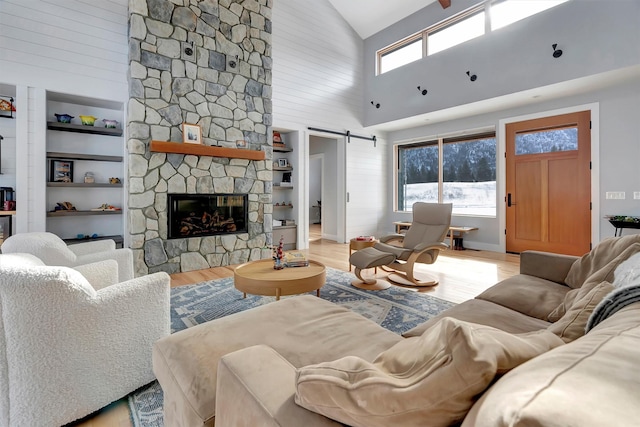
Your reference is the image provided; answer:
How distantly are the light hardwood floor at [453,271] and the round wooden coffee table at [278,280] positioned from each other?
1.12 m

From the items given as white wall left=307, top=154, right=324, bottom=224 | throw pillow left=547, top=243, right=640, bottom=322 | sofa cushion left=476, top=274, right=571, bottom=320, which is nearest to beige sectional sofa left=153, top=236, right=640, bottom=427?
throw pillow left=547, top=243, right=640, bottom=322

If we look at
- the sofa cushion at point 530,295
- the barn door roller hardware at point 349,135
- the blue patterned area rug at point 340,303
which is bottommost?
the blue patterned area rug at point 340,303

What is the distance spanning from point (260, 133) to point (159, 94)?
1.54 meters

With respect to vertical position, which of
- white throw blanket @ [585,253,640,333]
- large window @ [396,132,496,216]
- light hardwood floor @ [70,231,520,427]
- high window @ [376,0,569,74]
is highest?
high window @ [376,0,569,74]

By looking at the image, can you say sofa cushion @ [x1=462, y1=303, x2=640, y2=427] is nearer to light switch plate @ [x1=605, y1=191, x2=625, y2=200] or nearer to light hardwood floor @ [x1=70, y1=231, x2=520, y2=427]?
light hardwood floor @ [x1=70, y1=231, x2=520, y2=427]

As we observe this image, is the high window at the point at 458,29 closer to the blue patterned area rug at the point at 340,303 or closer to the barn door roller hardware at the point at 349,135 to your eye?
the barn door roller hardware at the point at 349,135

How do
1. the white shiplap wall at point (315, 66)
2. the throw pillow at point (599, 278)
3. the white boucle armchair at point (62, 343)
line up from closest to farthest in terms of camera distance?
the white boucle armchair at point (62, 343) → the throw pillow at point (599, 278) → the white shiplap wall at point (315, 66)

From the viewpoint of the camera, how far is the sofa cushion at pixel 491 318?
1498mm

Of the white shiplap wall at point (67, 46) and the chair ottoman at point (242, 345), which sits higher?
the white shiplap wall at point (67, 46)

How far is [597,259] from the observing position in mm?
1985

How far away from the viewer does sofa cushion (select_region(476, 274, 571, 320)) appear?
5.83 feet

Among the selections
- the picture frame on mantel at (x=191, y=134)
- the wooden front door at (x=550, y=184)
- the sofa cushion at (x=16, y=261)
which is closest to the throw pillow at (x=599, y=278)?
the sofa cushion at (x=16, y=261)

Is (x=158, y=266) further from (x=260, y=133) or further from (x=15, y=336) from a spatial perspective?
(x=15, y=336)

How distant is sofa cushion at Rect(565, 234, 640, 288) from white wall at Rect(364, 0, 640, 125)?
3446 mm
